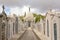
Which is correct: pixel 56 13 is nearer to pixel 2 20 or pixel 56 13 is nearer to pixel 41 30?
pixel 41 30

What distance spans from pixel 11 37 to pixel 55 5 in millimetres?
731

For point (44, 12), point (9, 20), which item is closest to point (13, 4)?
point (9, 20)

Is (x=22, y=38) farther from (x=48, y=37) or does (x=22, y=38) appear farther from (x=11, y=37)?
(x=48, y=37)

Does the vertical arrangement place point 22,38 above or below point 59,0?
below

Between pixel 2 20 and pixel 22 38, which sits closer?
pixel 2 20

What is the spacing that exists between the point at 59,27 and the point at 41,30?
38cm

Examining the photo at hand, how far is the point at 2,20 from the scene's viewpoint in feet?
9.01

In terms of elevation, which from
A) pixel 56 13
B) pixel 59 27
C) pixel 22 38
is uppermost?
pixel 56 13

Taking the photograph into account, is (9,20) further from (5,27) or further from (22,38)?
(22,38)

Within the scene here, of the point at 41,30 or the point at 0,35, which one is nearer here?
the point at 0,35

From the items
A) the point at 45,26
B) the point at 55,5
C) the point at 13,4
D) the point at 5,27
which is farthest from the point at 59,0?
the point at 5,27

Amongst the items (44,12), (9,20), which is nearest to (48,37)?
(44,12)

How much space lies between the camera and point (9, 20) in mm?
2812

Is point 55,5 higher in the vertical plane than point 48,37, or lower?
higher
